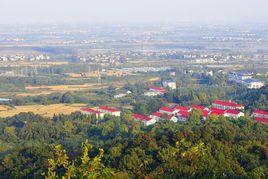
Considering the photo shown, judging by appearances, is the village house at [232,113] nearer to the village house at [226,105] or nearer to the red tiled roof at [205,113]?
the red tiled roof at [205,113]

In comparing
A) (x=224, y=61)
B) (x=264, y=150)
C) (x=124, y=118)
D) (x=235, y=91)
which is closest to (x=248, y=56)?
(x=224, y=61)

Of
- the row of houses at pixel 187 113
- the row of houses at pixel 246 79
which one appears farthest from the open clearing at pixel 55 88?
the row of houses at pixel 187 113

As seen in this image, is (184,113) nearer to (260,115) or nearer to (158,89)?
(260,115)

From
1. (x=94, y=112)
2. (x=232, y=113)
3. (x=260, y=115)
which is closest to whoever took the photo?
(x=260, y=115)

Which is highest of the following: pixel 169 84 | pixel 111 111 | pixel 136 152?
pixel 136 152

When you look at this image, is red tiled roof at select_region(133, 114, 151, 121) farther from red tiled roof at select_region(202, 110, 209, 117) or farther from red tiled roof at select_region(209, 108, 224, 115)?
red tiled roof at select_region(209, 108, 224, 115)

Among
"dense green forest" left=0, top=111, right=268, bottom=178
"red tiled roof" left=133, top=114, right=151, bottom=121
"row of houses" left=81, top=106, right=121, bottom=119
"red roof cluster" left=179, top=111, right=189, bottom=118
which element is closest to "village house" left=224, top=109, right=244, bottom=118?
"red roof cluster" left=179, top=111, right=189, bottom=118

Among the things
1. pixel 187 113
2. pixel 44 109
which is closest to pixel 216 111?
pixel 187 113
